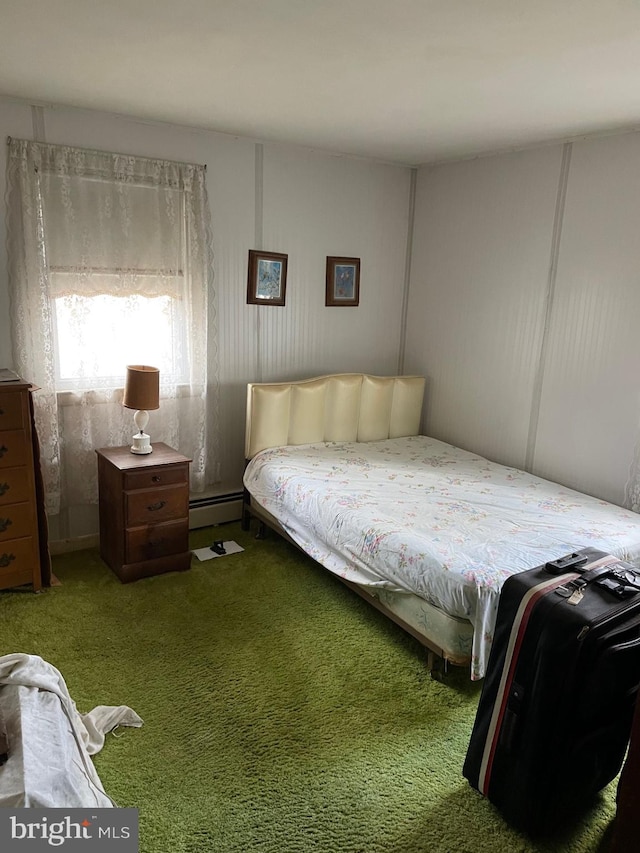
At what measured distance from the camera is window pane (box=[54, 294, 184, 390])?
3316 millimetres

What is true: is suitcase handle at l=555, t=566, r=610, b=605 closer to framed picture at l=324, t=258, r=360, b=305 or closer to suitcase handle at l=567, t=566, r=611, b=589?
suitcase handle at l=567, t=566, r=611, b=589

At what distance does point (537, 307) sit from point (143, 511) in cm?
252

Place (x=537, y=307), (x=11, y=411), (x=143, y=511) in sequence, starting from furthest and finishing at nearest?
(x=537, y=307)
(x=143, y=511)
(x=11, y=411)

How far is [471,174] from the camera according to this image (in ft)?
13.0

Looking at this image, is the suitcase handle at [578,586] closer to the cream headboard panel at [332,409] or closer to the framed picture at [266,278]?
the cream headboard panel at [332,409]

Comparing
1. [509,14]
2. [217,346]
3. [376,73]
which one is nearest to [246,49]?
[376,73]

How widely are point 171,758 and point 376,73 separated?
2.63 meters

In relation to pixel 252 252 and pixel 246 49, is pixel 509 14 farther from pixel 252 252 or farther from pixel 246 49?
pixel 252 252

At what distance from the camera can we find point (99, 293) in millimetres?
3340

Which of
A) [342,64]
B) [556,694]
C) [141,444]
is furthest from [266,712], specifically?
[342,64]

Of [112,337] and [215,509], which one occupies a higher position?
[112,337]

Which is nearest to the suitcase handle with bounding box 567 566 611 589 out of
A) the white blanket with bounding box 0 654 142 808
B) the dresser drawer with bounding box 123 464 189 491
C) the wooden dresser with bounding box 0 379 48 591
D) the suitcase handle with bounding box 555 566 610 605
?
the suitcase handle with bounding box 555 566 610 605

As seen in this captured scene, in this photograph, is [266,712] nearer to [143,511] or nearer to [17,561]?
[143,511]

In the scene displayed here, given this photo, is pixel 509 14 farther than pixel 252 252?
No
